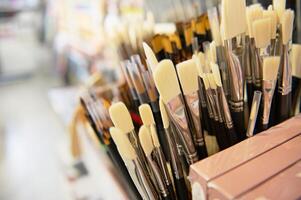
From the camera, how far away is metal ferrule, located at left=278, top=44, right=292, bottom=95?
333mm

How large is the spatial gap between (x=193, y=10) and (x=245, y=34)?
0.23 meters

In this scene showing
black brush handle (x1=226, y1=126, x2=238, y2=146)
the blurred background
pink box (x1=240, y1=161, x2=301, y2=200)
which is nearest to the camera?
pink box (x1=240, y1=161, x2=301, y2=200)

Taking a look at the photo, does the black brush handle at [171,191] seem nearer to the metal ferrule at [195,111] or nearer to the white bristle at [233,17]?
the metal ferrule at [195,111]

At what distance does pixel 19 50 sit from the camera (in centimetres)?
281

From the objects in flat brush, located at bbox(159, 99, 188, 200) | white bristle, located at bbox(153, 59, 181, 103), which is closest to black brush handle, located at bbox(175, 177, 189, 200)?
flat brush, located at bbox(159, 99, 188, 200)

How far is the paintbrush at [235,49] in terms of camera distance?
302mm

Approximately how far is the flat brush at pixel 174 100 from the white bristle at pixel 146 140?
3cm

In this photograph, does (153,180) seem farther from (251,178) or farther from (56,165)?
(56,165)

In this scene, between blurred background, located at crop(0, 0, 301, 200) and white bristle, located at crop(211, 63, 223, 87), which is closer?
white bristle, located at crop(211, 63, 223, 87)

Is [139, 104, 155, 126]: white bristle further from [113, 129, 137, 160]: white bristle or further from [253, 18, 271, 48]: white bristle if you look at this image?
[253, 18, 271, 48]: white bristle

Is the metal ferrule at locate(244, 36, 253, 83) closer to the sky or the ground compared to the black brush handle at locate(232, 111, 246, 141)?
closer to the sky

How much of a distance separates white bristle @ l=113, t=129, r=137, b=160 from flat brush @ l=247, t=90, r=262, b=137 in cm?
14

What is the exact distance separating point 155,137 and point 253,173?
0.11m

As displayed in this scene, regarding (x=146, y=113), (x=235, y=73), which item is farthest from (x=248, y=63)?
(x=146, y=113)
